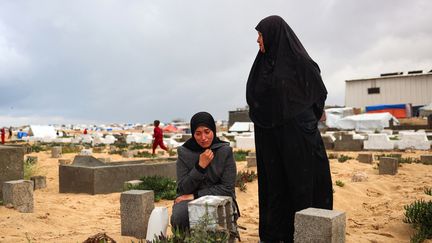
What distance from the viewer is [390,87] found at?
4078 centimetres

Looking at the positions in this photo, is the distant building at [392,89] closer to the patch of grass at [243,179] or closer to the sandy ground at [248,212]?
the sandy ground at [248,212]

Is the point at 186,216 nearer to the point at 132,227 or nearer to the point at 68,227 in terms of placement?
the point at 132,227

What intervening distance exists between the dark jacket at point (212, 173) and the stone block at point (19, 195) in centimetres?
349

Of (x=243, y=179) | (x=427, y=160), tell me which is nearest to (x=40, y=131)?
(x=243, y=179)

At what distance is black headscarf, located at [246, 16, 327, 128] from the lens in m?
3.47

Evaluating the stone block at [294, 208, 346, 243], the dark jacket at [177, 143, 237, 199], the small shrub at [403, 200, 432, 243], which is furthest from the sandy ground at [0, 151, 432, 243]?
the stone block at [294, 208, 346, 243]

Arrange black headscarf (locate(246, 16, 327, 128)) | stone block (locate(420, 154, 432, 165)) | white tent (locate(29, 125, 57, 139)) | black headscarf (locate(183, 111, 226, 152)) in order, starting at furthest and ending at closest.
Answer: white tent (locate(29, 125, 57, 139)) < stone block (locate(420, 154, 432, 165)) < black headscarf (locate(183, 111, 226, 152)) < black headscarf (locate(246, 16, 327, 128))

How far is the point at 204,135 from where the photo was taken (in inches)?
153

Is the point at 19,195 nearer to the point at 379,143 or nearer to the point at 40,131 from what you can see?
the point at 379,143

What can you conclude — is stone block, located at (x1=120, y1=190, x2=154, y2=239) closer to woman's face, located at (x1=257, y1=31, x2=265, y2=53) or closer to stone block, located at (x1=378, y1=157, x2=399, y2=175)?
woman's face, located at (x1=257, y1=31, x2=265, y2=53)

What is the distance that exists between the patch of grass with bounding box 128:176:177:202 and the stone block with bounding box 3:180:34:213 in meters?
1.76

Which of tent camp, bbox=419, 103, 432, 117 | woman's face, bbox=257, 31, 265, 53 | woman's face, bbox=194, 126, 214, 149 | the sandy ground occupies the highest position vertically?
tent camp, bbox=419, 103, 432, 117

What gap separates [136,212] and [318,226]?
2260mm

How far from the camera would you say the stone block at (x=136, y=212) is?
4.54 metres
